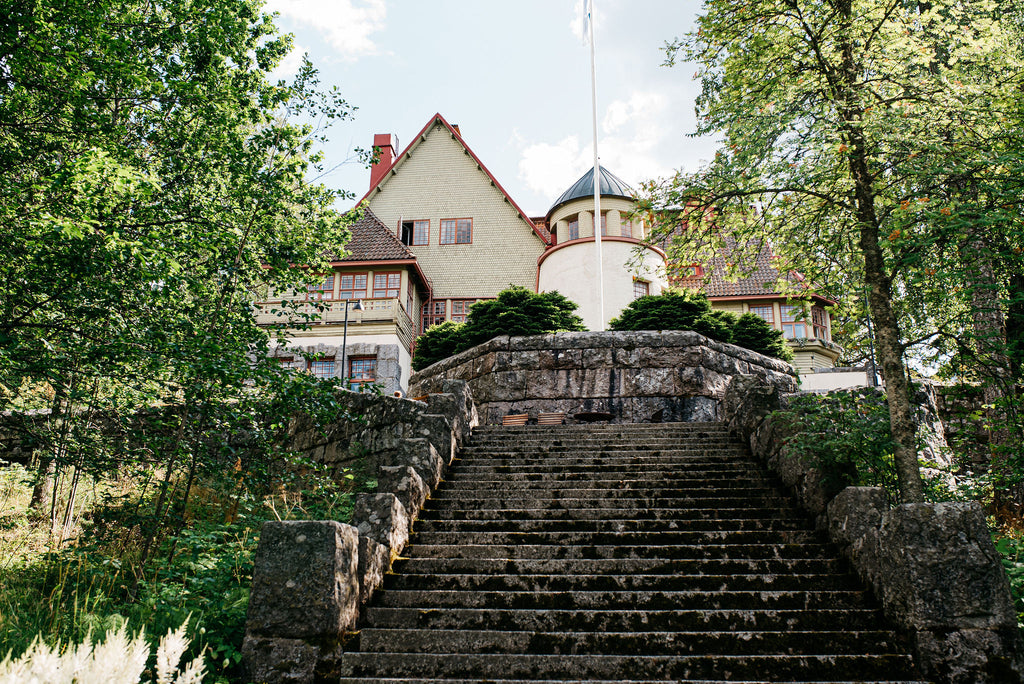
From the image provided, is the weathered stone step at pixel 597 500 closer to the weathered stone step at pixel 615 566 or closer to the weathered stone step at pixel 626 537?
the weathered stone step at pixel 626 537

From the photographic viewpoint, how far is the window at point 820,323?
85.2 feet

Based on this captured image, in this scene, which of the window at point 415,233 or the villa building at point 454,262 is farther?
the window at point 415,233

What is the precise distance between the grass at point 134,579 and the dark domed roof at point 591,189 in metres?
15.4

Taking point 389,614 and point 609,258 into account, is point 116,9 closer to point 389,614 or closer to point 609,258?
point 389,614

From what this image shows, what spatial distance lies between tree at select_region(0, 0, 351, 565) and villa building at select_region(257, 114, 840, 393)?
9978 mm

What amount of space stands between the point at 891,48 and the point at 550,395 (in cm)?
825

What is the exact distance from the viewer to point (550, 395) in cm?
1334

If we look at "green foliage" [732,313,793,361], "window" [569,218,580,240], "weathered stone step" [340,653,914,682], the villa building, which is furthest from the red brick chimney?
"weathered stone step" [340,653,914,682]

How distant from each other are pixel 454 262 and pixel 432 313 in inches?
79.9

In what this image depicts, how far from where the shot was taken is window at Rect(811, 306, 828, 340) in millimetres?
25969

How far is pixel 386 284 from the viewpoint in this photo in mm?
21797

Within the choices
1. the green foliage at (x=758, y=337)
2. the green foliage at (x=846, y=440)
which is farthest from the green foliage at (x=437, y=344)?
the green foliage at (x=846, y=440)

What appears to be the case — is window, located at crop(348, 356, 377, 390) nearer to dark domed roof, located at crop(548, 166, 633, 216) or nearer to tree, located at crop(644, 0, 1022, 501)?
dark domed roof, located at crop(548, 166, 633, 216)

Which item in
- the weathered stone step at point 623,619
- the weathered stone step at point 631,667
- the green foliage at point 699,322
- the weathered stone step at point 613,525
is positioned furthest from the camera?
the green foliage at point 699,322
